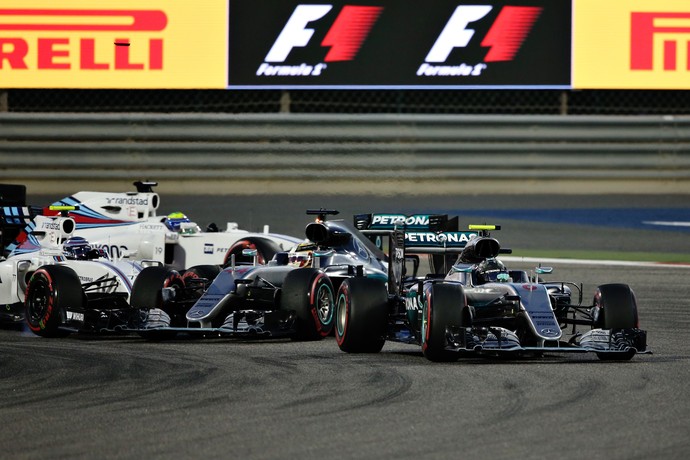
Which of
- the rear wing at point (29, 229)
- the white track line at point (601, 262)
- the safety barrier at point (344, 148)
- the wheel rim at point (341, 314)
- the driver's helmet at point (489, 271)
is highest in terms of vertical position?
the safety barrier at point (344, 148)

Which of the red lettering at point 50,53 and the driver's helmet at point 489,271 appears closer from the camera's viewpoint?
the driver's helmet at point 489,271

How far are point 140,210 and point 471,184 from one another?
6779 millimetres

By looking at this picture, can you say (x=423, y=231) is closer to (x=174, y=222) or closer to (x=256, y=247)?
(x=256, y=247)

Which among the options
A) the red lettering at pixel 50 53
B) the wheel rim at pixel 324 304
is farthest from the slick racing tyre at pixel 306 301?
the red lettering at pixel 50 53

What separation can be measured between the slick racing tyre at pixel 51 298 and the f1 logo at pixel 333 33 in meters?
10.6

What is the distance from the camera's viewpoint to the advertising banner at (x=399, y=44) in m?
22.6

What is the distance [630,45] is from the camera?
2272 cm

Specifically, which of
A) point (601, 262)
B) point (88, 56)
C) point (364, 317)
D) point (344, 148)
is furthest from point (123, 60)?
point (364, 317)

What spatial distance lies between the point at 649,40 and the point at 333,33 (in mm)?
5200

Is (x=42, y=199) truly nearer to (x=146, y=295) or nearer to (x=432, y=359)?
(x=146, y=295)

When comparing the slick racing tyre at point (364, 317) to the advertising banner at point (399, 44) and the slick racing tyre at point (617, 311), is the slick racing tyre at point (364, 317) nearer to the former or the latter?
the slick racing tyre at point (617, 311)

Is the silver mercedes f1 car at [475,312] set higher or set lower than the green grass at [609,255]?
lower

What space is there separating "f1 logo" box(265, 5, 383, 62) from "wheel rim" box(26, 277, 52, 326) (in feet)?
34.6

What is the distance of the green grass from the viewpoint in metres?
21.1
